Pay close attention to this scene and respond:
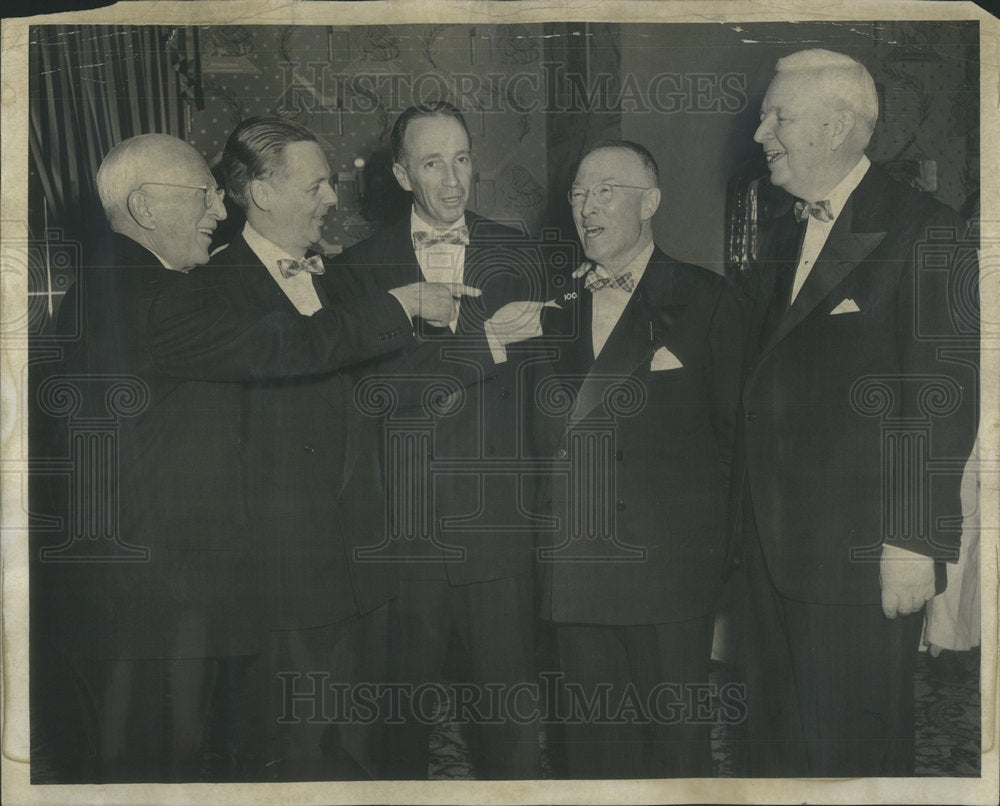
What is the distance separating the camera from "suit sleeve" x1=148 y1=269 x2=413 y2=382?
410 cm

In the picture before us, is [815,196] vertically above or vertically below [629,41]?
below

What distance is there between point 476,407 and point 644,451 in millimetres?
621

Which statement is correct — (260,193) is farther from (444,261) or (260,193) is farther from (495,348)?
(495,348)

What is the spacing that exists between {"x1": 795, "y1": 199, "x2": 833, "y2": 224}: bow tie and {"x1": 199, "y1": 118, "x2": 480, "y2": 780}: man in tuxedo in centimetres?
126

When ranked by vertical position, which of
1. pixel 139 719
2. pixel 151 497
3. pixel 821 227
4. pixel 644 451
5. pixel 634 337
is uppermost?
pixel 821 227

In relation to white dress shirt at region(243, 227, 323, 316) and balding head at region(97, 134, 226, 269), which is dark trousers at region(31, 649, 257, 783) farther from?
balding head at region(97, 134, 226, 269)

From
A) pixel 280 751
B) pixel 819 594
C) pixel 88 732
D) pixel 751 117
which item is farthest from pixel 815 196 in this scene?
pixel 88 732

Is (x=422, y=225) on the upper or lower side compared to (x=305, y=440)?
upper

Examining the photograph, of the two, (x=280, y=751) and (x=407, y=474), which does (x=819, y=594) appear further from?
(x=280, y=751)

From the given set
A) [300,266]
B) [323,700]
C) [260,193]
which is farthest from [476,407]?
[323,700]

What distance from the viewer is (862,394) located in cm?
414

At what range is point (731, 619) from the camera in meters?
4.13

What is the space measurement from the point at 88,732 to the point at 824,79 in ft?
11.6

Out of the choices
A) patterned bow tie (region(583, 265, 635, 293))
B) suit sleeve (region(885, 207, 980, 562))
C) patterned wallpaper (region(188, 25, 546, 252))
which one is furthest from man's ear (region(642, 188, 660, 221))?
suit sleeve (region(885, 207, 980, 562))
